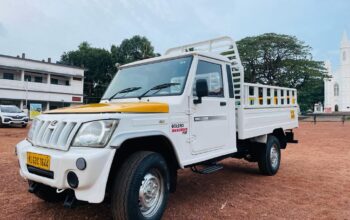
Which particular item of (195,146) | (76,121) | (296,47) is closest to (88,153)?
(76,121)

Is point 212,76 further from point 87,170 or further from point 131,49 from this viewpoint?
point 131,49

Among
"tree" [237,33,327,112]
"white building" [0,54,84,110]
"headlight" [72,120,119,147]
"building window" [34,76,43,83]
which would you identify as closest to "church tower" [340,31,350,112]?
"tree" [237,33,327,112]

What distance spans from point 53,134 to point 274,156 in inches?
201

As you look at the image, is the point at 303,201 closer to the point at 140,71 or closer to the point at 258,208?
the point at 258,208

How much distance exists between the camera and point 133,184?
115 inches

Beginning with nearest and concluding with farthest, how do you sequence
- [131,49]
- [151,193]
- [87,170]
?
[87,170] → [151,193] → [131,49]

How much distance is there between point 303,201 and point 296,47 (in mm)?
37761

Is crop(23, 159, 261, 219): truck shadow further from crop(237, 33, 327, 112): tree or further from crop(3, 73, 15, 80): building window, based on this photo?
crop(3, 73, 15, 80): building window

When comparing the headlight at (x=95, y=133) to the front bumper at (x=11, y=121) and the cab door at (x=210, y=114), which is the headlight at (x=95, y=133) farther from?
the front bumper at (x=11, y=121)

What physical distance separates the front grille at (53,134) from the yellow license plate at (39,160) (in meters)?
0.13

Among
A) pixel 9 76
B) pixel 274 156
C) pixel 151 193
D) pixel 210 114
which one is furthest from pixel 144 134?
pixel 9 76

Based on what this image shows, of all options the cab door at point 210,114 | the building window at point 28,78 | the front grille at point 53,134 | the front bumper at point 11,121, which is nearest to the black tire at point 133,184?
the front grille at point 53,134

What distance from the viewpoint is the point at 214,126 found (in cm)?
438

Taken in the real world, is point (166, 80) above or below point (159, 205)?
above
